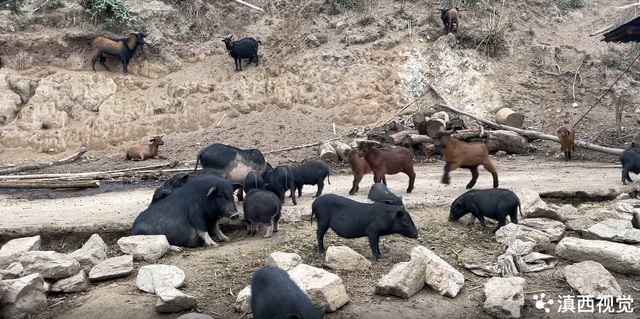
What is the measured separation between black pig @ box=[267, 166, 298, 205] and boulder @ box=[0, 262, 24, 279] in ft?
12.8

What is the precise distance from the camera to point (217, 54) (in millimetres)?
20594

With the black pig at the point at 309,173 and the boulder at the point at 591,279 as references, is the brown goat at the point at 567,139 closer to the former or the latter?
the black pig at the point at 309,173

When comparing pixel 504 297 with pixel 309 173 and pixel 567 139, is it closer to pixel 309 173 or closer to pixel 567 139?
pixel 309 173

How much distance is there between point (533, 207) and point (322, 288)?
382 centimetres

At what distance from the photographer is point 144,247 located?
621 centimetres

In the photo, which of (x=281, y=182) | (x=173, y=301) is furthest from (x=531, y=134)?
(x=173, y=301)

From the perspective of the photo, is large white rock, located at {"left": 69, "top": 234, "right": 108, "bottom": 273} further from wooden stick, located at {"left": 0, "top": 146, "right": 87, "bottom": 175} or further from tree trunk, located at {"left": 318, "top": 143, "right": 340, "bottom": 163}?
wooden stick, located at {"left": 0, "top": 146, "right": 87, "bottom": 175}

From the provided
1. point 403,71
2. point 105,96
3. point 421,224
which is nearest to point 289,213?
point 421,224

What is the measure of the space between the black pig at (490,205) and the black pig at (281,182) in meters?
2.66

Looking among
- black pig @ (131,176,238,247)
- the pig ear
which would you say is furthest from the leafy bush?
the pig ear

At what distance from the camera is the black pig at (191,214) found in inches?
271

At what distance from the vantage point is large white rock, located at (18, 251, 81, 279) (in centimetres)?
550

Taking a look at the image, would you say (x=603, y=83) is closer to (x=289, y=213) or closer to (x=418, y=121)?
(x=418, y=121)

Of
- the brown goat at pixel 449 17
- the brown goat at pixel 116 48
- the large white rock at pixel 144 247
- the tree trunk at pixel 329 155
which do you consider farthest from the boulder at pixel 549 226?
the brown goat at pixel 116 48
